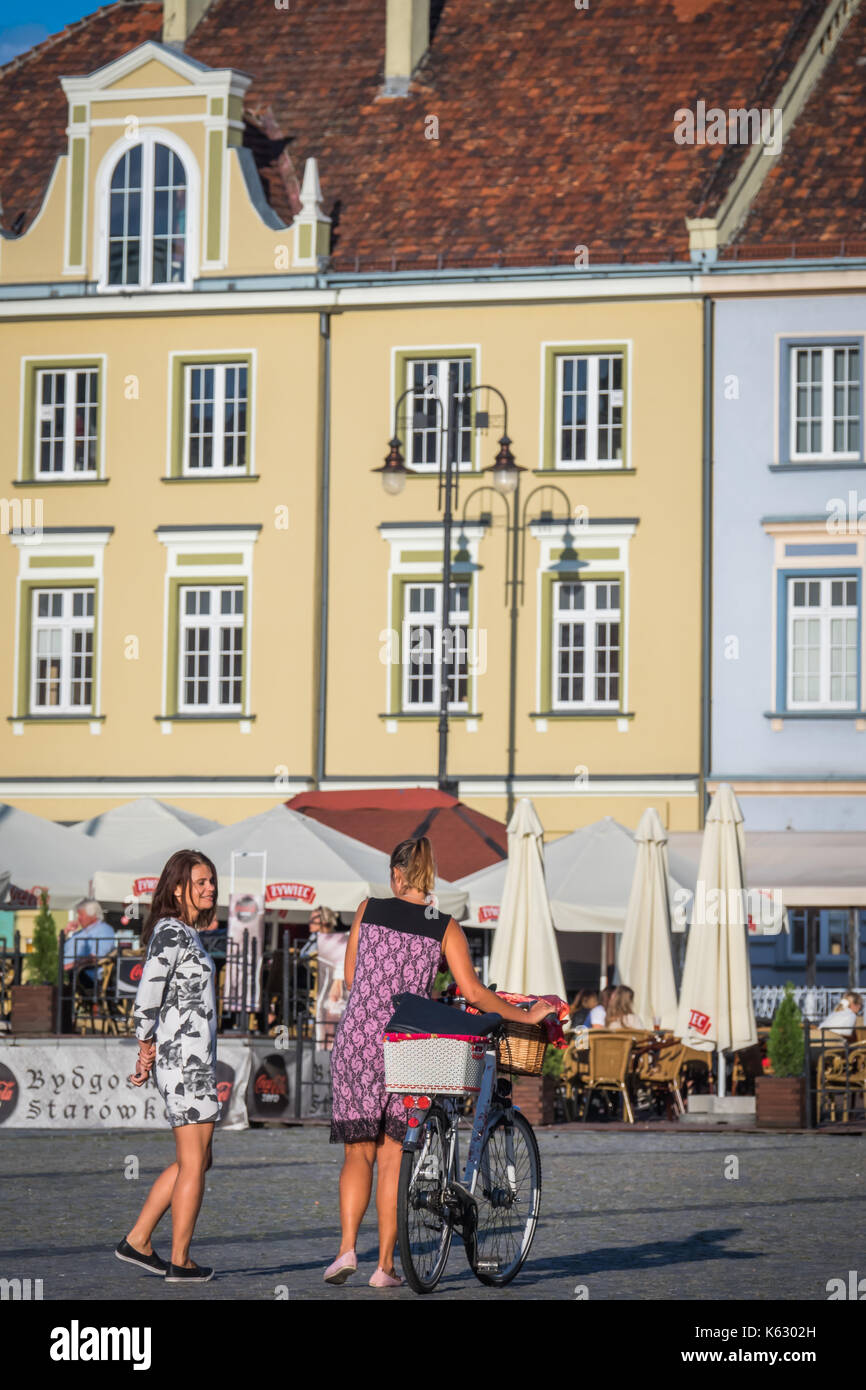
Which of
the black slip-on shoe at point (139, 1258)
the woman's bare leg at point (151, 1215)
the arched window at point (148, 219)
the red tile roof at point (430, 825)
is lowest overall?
the black slip-on shoe at point (139, 1258)

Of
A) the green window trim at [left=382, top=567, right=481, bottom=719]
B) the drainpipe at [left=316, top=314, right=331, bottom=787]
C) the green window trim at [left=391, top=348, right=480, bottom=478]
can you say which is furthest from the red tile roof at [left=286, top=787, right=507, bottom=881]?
the green window trim at [left=391, top=348, right=480, bottom=478]

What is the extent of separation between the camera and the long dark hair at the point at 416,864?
10.8m

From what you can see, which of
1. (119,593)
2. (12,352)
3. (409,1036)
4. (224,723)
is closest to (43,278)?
(12,352)

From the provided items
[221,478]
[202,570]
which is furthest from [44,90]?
[202,570]

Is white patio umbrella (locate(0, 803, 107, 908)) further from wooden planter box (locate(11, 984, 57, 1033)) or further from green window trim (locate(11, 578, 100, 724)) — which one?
green window trim (locate(11, 578, 100, 724))

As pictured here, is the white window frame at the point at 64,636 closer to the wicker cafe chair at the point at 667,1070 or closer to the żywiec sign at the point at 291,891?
the żywiec sign at the point at 291,891

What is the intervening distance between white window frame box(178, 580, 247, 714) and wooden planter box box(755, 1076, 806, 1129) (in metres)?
16.5

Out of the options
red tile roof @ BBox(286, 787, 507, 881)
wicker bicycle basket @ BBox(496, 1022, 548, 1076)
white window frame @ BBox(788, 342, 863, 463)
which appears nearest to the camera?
wicker bicycle basket @ BBox(496, 1022, 548, 1076)

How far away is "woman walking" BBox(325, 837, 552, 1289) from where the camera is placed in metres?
10.7

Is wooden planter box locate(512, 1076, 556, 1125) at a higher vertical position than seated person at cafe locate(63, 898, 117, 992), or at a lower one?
lower

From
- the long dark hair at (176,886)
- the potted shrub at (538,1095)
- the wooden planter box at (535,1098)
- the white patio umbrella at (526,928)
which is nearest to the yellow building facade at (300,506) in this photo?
the white patio umbrella at (526,928)

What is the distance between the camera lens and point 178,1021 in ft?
35.3

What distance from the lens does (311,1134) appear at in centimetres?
2141

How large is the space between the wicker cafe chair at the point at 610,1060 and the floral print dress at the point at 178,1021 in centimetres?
1268
